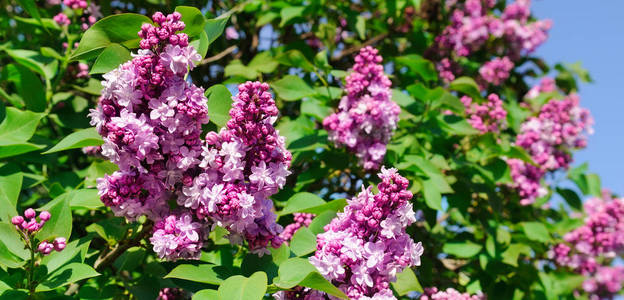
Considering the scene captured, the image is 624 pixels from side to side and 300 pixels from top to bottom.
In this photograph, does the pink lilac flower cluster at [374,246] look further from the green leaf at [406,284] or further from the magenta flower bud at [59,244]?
the magenta flower bud at [59,244]

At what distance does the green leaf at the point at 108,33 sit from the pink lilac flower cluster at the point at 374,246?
0.80m

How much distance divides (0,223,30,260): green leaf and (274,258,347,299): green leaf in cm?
76

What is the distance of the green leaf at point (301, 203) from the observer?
1.93 metres

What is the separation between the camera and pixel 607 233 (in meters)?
4.21

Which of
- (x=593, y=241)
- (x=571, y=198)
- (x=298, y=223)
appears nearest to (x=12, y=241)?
(x=298, y=223)

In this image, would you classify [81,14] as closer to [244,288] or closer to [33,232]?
[33,232]

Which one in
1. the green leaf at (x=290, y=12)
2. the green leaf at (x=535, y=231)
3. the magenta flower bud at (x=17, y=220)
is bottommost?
the green leaf at (x=535, y=231)

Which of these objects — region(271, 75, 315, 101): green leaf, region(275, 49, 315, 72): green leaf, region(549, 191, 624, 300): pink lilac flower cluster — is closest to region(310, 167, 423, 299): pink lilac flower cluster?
region(271, 75, 315, 101): green leaf

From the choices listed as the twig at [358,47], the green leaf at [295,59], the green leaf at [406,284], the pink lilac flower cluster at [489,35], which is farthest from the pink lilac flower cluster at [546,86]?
the green leaf at [406,284]

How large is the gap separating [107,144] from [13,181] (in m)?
0.62

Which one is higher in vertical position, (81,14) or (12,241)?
(81,14)

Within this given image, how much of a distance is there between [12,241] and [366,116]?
4.56 ft

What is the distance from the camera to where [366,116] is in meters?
2.45

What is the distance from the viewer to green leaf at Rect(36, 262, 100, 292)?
1.55m
